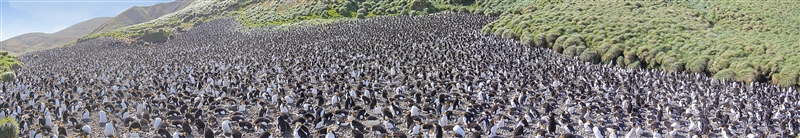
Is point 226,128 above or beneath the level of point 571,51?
above

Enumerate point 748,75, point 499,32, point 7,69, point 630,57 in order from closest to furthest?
point 748,75 → point 630,57 → point 499,32 → point 7,69

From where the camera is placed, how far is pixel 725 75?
3022 centimetres

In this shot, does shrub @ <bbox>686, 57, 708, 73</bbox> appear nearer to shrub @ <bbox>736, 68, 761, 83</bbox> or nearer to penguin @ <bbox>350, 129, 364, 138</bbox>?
shrub @ <bbox>736, 68, 761, 83</bbox>

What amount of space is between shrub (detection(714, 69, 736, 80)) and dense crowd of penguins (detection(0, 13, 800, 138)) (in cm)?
157

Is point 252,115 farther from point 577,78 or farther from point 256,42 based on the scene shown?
point 256,42

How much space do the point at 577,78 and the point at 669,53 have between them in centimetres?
957

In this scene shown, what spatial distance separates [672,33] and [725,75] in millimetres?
10412

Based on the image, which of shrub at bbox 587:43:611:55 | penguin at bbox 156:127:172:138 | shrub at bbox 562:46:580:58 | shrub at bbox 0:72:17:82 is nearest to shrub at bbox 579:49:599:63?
shrub at bbox 587:43:611:55

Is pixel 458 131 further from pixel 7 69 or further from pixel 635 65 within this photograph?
pixel 7 69

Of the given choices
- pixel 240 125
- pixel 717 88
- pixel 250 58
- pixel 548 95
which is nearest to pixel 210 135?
pixel 240 125

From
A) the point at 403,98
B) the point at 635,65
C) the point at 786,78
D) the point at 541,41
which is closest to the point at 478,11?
the point at 541,41

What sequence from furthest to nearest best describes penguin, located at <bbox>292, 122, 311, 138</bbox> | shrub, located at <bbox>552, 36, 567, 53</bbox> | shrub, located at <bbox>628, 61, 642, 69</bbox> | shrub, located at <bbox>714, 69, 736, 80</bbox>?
shrub, located at <bbox>552, 36, 567, 53</bbox> < shrub, located at <bbox>628, 61, 642, 69</bbox> < shrub, located at <bbox>714, 69, 736, 80</bbox> < penguin, located at <bbox>292, 122, 311, 138</bbox>

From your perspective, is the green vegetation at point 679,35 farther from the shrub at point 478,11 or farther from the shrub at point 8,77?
the shrub at point 8,77

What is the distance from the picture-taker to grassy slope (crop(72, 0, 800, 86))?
1258 inches
